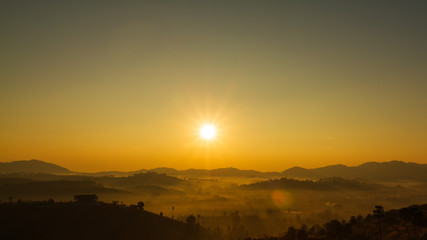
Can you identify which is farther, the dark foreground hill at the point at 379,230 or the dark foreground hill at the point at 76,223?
the dark foreground hill at the point at 76,223

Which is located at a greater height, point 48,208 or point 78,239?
point 48,208

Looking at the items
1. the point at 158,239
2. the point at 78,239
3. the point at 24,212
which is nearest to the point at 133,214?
the point at 158,239

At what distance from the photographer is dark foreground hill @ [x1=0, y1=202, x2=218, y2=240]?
482ft

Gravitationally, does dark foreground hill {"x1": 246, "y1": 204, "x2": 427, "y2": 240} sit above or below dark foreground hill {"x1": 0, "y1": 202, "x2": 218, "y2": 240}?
above

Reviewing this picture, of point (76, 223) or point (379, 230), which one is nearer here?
point (379, 230)

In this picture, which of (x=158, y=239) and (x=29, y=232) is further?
(x=158, y=239)

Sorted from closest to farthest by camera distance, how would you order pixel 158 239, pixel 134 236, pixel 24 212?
pixel 24 212
pixel 134 236
pixel 158 239

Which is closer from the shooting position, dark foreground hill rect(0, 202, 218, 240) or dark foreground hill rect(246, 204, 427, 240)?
dark foreground hill rect(246, 204, 427, 240)

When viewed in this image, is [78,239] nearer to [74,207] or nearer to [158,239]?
[74,207]

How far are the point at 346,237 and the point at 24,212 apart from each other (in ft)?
548

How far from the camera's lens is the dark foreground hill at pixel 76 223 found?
147000 millimetres

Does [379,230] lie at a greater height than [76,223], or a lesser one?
greater

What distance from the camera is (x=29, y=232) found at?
144000mm

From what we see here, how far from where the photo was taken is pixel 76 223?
161 meters
